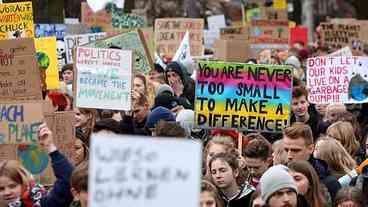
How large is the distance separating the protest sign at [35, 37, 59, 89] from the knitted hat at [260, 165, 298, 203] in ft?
20.1

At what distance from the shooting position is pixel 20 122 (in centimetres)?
885

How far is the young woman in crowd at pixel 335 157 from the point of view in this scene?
31.4 feet

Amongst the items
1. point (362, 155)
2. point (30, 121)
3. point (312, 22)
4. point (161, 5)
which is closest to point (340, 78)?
point (362, 155)

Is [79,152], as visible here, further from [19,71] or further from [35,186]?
[35,186]

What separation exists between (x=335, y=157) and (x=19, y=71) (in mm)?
2795

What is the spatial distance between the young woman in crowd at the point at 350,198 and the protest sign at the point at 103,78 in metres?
3.02

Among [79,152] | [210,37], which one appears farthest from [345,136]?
[210,37]

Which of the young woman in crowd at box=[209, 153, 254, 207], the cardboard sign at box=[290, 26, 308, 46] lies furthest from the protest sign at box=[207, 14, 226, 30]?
the young woman in crowd at box=[209, 153, 254, 207]

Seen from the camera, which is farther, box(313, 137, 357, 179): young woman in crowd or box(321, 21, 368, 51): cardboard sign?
box(321, 21, 368, 51): cardboard sign

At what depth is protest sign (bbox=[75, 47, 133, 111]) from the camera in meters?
11.2

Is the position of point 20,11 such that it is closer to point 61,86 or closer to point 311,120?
point 61,86

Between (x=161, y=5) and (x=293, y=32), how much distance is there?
44.5 feet

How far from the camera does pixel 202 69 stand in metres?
10.9

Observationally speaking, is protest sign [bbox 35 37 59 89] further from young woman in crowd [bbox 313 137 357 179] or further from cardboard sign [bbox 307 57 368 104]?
young woman in crowd [bbox 313 137 357 179]
